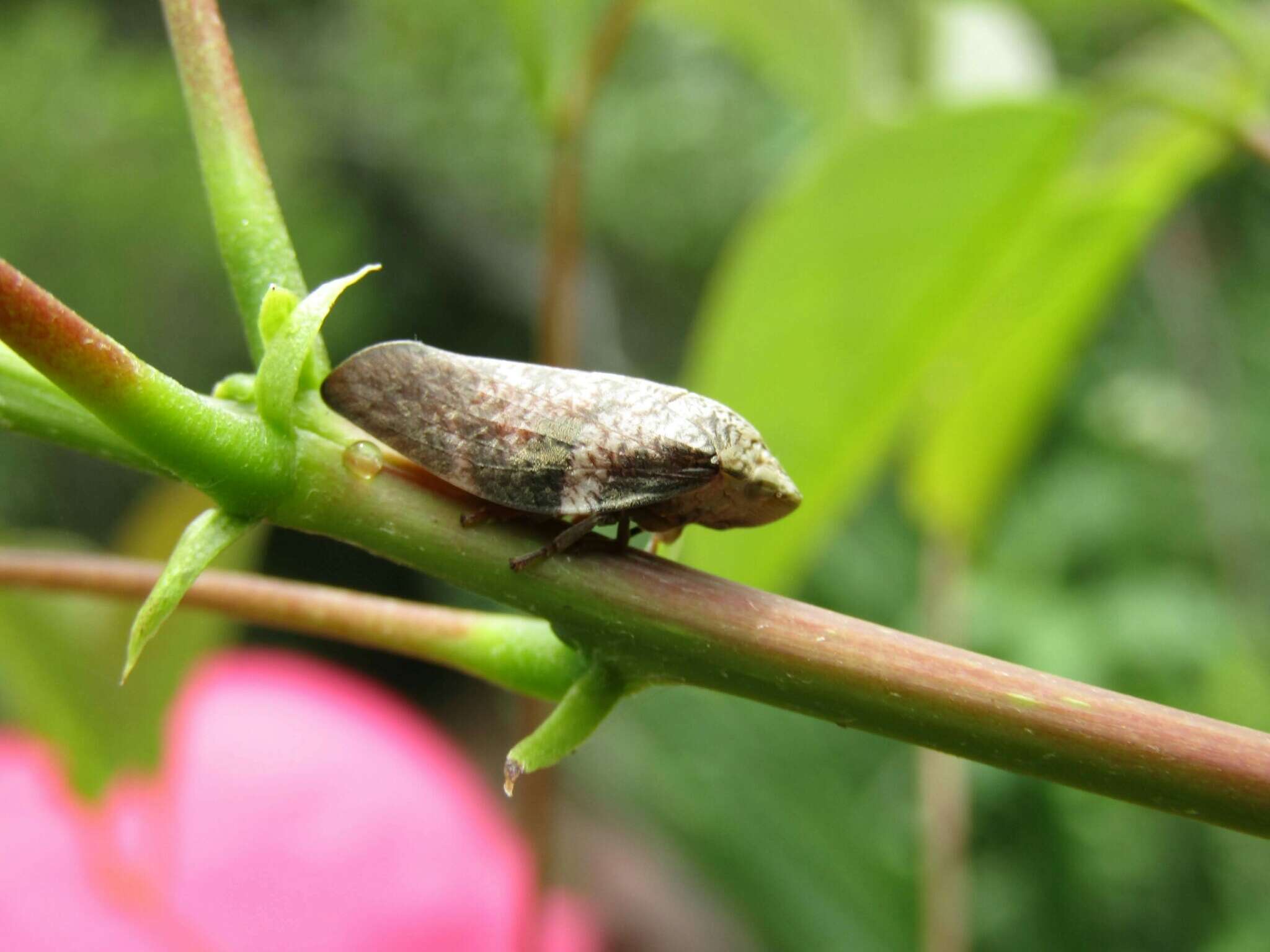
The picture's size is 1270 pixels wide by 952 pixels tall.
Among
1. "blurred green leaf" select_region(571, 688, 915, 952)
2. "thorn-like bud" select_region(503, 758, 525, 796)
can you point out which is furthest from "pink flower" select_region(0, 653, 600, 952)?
"blurred green leaf" select_region(571, 688, 915, 952)

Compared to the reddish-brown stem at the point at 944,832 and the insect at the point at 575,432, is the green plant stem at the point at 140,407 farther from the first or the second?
the reddish-brown stem at the point at 944,832

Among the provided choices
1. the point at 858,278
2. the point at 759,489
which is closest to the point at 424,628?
the point at 759,489

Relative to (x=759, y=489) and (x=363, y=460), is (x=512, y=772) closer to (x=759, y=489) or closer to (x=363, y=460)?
(x=363, y=460)

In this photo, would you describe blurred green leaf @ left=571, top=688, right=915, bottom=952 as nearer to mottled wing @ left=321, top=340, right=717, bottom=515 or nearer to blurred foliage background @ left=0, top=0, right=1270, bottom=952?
blurred foliage background @ left=0, top=0, right=1270, bottom=952

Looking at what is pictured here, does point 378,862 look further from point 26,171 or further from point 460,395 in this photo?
point 26,171

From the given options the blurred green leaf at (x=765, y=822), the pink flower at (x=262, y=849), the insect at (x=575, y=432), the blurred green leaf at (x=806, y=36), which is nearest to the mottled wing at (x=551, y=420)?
Answer: the insect at (x=575, y=432)
